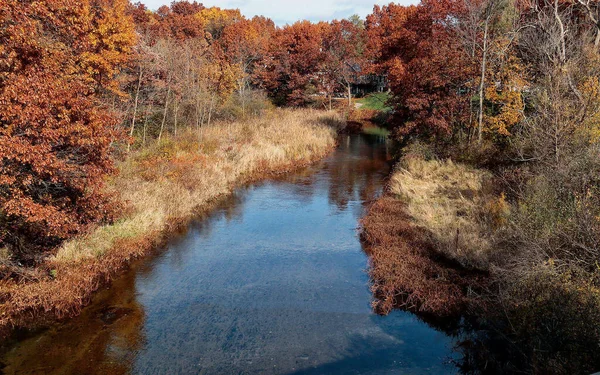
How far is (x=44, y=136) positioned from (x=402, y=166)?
61.2ft

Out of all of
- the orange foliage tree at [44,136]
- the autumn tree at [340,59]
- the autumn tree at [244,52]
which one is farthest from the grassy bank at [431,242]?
the autumn tree at [340,59]

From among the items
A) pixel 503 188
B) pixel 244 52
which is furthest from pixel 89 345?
pixel 244 52

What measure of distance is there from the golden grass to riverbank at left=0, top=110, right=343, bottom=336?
8.73m

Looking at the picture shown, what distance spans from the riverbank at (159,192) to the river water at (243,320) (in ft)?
2.25

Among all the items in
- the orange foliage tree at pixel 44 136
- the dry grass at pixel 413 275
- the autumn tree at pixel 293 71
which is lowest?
the dry grass at pixel 413 275

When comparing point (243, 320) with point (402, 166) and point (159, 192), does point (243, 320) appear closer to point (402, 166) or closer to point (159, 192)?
point (159, 192)

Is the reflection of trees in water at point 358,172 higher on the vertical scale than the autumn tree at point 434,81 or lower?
lower

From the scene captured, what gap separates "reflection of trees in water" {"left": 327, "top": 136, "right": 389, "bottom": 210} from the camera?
2118cm

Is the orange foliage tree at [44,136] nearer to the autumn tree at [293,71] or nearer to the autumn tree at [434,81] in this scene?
the autumn tree at [434,81]

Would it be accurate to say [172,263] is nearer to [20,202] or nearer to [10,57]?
[20,202]

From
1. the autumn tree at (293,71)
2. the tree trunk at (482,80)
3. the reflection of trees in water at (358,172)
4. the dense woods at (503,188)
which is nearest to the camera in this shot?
the dense woods at (503,188)

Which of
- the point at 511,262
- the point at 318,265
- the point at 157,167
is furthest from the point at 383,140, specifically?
the point at 511,262

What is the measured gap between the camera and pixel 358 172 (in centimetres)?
2622

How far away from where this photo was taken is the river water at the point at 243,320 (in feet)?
27.3
